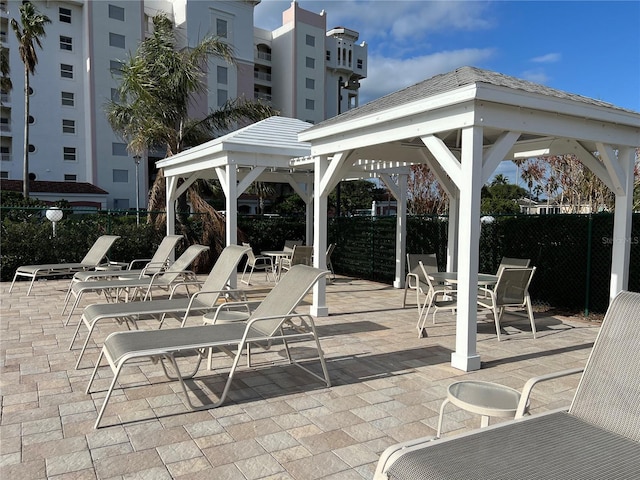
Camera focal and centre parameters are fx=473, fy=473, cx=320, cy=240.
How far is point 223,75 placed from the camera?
4222cm

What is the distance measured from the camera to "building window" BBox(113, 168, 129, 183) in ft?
123

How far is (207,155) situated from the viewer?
9.46 meters

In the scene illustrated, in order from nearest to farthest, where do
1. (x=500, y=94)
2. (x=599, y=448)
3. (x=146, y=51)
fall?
(x=599, y=448) < (x=500, y=94) < (x=146, y=51)

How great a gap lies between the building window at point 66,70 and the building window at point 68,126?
341 cm

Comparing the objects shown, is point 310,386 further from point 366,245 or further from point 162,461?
point 366,245

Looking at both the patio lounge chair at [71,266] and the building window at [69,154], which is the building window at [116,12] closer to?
the building window at [69,154]

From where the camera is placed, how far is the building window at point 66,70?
35.8m

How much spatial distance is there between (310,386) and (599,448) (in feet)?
8.40

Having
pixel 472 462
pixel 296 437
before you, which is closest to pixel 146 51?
pixel 296 437

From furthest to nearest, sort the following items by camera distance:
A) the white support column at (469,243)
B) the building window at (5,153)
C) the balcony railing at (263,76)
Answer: the balcony railing at (263,76) < the building window at (5,153) < the white support column at (469,243)

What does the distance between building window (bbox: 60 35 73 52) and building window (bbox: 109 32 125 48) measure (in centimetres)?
297

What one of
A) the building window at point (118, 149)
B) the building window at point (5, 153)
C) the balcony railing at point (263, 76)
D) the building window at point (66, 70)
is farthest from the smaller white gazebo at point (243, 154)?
the balcony railing at point (263, 76)

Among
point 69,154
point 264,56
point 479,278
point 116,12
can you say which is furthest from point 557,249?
point 264,56

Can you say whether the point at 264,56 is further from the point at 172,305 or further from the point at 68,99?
the point at 172,305
